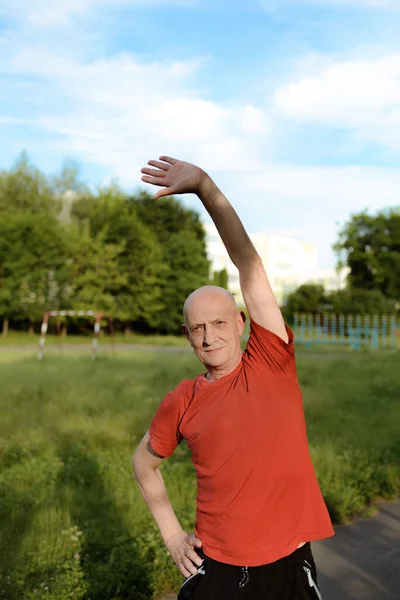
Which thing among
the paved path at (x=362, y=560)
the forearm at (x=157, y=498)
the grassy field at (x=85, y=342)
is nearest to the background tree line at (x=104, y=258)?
the grassy field at (x=85, y=342)

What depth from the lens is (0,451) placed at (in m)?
8.77

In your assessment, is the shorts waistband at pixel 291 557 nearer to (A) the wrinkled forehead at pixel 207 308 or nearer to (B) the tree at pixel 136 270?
(A) the wrinkled forehead at pixel 207 308

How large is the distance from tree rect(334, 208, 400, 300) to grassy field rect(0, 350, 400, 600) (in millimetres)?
57903

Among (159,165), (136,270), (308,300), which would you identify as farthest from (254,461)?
(308,300)

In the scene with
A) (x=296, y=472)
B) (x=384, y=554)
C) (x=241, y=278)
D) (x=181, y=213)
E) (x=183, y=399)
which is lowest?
(x=384, y=554)

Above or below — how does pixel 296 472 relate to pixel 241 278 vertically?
below

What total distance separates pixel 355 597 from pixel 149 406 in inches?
313

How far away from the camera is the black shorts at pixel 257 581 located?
2.54 meters

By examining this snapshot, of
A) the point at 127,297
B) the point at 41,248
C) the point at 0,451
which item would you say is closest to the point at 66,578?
the point at 0,451

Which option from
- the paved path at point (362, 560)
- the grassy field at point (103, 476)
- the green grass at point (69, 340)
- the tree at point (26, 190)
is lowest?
the green grass at point (69, 340)

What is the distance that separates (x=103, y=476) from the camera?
739 cm

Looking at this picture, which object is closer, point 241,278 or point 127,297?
point 241,278

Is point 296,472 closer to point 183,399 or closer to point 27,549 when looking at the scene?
point 183,399

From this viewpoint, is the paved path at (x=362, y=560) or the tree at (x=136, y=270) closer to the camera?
the paved path at (x=362, y=560)
